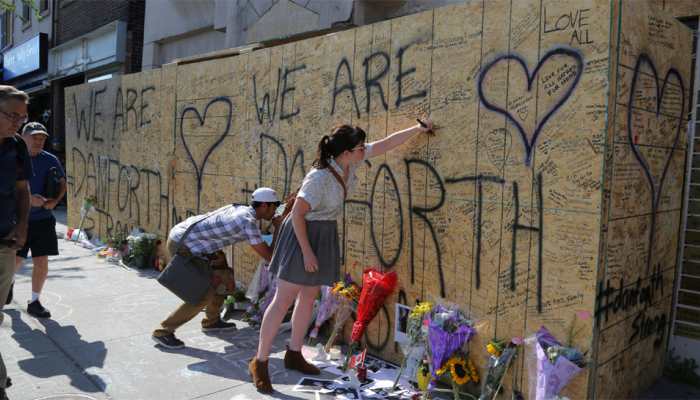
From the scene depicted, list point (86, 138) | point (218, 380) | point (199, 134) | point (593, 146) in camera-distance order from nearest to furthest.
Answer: point (593, 146) < point (218, 380) < point (199, 134) < point (86, 138)

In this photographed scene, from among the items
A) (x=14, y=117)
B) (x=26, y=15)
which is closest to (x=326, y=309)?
(x=14, y=117)

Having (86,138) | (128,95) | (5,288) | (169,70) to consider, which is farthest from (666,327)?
(86,138)

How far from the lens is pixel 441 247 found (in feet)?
12.6

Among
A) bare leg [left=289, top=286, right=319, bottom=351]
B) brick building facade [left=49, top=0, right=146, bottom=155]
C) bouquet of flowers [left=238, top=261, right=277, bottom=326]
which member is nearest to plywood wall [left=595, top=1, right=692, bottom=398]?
bare leg [left=289, top=286, right=319, bottom=351]

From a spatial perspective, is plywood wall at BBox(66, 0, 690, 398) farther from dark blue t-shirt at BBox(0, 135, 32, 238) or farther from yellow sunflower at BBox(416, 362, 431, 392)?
dark blue t-shirt at BBox(0, 135, 32, 238)

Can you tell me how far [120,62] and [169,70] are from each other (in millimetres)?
7568

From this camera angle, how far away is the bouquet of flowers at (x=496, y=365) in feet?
10.9

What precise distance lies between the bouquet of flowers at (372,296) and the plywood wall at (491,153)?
101mm

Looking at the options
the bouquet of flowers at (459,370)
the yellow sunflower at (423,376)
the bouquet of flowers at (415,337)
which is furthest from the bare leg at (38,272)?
the bouquet of flowers at (459,370)

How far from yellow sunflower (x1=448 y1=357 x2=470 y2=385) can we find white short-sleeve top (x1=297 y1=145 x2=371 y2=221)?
1188 mm

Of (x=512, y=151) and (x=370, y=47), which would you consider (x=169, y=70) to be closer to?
(x=370, y=47)

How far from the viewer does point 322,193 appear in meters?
3.59

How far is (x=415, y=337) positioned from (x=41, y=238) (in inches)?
137

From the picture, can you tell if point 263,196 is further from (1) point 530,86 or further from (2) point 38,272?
(2) point 38,272
